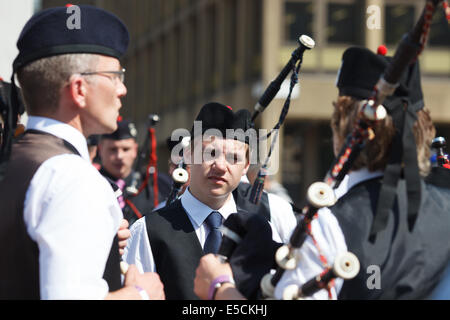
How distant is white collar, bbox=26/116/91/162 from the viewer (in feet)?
9.01

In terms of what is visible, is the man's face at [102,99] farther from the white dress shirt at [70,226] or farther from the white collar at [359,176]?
the white collar at [359,176]

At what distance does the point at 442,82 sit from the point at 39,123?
2050 centimetres

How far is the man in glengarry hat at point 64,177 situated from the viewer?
2.43 meters

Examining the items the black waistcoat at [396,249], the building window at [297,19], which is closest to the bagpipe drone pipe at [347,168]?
the black waistcoat at [396,249]

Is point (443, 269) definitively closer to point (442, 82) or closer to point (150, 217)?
point (150, 217)

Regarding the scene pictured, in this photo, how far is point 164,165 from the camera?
32.3m

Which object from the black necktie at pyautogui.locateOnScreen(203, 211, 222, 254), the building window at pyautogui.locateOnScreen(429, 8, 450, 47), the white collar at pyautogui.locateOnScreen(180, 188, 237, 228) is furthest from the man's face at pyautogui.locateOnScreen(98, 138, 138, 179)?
the building window at pyautogui.locateOnScreen(429, 8, 450, 47)

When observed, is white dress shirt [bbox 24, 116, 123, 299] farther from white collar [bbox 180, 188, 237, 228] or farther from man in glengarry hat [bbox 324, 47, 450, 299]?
white collar [bbox 180, 188, 237, 228]

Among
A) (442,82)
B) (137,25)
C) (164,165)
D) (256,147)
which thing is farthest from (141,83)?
(256,147)

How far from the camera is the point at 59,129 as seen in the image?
9.04 feet

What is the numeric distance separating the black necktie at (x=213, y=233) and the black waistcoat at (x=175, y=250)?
0.18 feet

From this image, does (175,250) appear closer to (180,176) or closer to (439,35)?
(180,176)

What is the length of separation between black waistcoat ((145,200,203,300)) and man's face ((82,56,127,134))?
1.12 meters

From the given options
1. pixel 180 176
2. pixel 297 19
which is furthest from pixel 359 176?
pixel 297 19
